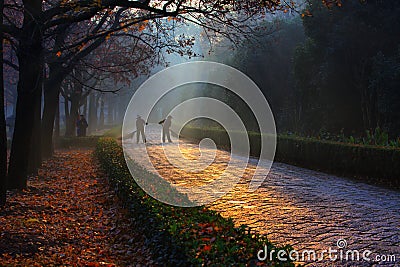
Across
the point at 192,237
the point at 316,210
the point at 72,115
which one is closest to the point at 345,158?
the point at 316,210

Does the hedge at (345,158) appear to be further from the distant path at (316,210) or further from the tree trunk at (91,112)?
the tree trunk at (91,112)

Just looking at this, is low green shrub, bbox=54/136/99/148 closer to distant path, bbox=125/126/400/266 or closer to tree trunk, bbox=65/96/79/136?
tree trunk, bbox=65/96/79/136

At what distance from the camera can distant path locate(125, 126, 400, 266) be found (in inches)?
250

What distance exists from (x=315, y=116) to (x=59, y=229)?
20.4 meters

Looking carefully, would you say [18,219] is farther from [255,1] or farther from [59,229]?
[255,1]

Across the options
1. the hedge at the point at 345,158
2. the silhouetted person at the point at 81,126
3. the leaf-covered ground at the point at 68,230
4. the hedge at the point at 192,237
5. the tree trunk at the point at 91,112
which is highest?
the tree trunk at the point at 91,112

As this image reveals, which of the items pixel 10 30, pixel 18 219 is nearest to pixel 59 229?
pixel 18 219

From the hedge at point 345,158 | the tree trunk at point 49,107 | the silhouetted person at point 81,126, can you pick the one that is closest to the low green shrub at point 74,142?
the silhouetted person at point 81,126

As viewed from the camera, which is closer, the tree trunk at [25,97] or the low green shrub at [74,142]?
the tree trunk at [25,97]

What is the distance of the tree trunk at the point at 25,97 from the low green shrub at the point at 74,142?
17506 mm

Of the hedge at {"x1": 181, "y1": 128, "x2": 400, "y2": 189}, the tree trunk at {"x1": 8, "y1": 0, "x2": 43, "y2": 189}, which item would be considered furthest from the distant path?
the tree trunk at {"x1": 8, "y1": 0, "x2": 43, "y2": 189}

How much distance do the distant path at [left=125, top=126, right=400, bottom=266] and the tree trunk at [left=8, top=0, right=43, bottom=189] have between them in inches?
154

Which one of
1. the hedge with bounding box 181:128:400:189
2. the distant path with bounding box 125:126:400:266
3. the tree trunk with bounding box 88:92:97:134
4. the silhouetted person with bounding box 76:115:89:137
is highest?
the tree trunk with bounding box 88:92:97:134

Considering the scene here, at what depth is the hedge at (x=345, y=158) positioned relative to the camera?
40.9 feet
